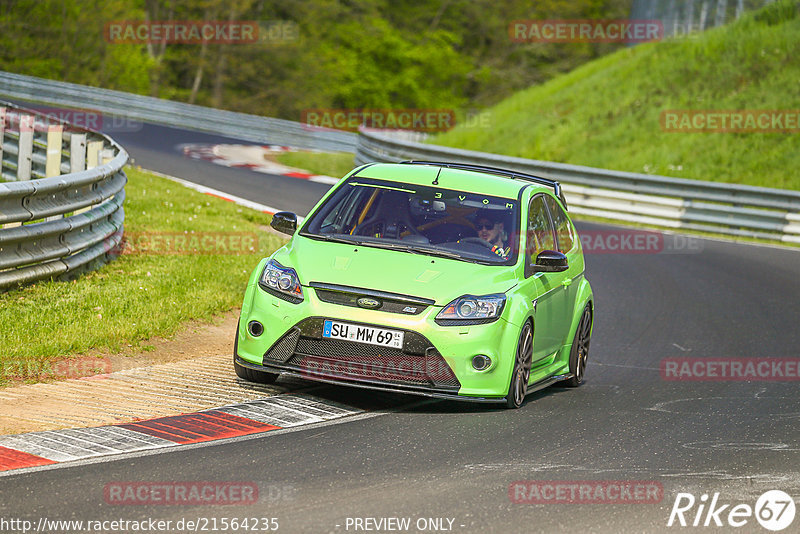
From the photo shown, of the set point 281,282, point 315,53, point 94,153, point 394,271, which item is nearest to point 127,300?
point 281,282

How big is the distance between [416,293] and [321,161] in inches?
1021

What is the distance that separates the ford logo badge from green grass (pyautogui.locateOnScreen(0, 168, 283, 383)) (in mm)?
2329

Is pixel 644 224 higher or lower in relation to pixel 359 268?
lower

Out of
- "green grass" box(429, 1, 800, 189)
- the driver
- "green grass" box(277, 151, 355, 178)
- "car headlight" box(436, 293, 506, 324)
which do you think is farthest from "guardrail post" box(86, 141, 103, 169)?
"green grass" box(429, 1, 800, 189)

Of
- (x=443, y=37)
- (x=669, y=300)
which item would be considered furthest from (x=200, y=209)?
(x=443, y=37)

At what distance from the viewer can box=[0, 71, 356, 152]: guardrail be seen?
35.6m

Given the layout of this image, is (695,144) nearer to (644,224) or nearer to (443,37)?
(644,224)

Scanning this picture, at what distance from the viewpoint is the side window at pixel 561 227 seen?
9.34 meters

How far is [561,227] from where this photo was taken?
31.2ft

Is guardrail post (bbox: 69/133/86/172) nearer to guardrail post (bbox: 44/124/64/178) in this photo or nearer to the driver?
guardrail post (bbox: 44/124/64/178)

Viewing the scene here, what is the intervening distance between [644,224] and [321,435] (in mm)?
16859

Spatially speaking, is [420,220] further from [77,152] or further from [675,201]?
[675,201]

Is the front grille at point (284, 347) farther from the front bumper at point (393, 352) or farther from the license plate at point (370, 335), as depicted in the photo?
the license plate at point (370, 335)

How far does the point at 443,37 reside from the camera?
6969 cm
